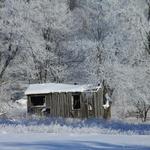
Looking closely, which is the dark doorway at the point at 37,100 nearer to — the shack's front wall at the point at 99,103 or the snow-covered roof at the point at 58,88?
the snow-covered roof at the point at 58,88

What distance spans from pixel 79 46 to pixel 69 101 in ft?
18.1

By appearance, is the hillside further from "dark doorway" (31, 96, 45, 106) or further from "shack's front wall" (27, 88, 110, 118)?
"dark doorway" (31, 96, 45, 106)

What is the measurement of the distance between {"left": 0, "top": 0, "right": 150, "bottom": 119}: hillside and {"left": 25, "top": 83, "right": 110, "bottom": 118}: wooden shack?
1.62 meters

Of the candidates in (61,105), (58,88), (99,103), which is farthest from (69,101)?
(99,103)

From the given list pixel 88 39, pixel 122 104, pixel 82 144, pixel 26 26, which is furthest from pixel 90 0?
pixel 82 144

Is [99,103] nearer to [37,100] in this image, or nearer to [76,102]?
[76,102]

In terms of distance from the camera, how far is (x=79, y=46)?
42.8m

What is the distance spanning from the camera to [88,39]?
143ft

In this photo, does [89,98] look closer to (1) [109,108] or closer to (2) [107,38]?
(1) [109,108]

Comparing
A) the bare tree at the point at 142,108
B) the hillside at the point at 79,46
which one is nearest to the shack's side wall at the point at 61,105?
the hillside at the point at 79,46

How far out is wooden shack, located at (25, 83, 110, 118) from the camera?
40.2 m

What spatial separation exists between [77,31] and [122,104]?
917 cm

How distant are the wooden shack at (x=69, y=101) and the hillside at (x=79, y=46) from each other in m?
1.62

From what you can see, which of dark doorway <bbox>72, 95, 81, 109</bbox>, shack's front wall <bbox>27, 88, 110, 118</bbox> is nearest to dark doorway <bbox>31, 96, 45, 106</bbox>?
shack's front wall <bbox>27, 88, 110, 118</bbox>
